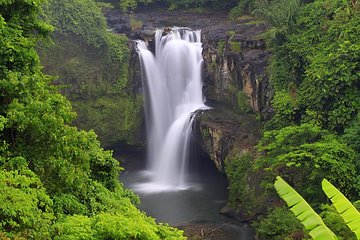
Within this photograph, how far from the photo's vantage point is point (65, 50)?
25.7 metres

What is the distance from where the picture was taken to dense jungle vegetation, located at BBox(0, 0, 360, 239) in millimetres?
7605

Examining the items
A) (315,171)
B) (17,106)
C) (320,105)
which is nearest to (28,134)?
(17,106)

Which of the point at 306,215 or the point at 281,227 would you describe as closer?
the point at 306,215

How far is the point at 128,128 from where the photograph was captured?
26594 mm

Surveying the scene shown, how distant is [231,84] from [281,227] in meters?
10.8

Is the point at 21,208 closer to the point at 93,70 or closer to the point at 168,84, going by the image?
the point at 93,70

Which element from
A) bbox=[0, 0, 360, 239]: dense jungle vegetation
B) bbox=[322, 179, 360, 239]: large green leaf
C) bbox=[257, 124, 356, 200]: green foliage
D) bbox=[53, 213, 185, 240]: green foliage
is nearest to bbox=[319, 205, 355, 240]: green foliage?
bbox=[0, 0, 360, 239]: dense jungle vegetation

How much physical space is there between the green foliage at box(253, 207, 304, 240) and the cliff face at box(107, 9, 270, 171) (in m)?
5.59

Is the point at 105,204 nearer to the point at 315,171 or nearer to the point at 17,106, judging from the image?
the point at 17,106

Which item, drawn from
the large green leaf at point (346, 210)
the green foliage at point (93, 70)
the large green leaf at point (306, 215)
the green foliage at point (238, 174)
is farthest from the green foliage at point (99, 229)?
the green foliage at point (93, 70)

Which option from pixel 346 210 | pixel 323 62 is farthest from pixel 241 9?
pixel 346 210

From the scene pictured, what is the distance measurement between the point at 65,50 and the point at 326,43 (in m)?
14.5

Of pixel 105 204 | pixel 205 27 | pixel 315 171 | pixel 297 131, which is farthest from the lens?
pixel 205 27

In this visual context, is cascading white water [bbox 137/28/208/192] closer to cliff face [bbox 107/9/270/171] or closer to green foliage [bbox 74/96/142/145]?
cliff face [bbox 107/9/270/171]
